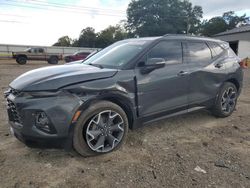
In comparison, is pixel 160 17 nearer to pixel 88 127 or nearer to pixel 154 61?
pixel 154 61

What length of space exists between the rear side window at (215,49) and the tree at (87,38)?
176 ft

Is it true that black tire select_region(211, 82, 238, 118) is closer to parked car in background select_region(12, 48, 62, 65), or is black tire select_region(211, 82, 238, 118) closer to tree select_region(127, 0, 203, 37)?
parked car in background select_region(12, 48, 62, 65)

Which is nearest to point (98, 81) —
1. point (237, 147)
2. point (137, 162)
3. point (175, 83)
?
point (137, 162)

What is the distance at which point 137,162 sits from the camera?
286 cm

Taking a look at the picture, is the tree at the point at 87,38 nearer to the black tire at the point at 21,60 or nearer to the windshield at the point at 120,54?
the black tire at the point at 21,60

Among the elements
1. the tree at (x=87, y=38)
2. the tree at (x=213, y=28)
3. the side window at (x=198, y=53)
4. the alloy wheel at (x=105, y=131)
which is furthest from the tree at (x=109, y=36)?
the alloy wheel at (x=105, y=131)

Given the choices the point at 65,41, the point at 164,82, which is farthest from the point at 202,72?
the point at 65,41

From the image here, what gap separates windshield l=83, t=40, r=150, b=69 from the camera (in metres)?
3.37

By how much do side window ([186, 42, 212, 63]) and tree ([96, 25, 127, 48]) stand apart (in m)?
51.0

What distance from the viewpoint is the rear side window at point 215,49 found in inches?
172

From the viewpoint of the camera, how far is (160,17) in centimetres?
4659

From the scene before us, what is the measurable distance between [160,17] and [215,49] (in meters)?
45.4

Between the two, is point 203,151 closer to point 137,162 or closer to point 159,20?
point 137,162

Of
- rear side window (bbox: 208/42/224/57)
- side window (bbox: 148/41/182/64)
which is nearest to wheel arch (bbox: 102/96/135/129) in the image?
side window (bbox: 148/41/182/64)
